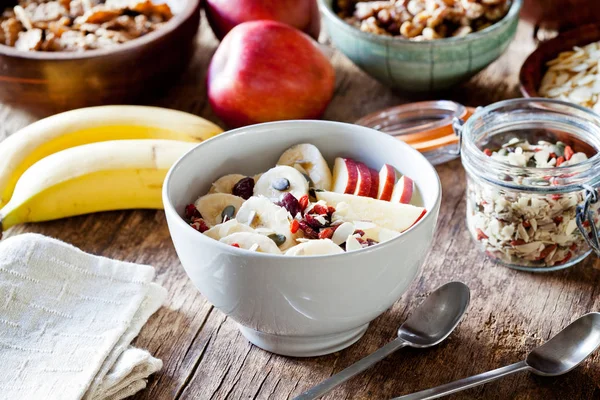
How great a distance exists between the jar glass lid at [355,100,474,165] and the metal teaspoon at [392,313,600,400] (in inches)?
17.6

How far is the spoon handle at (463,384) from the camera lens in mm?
913

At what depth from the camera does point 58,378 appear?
0.94m

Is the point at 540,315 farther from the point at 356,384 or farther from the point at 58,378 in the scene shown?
the point at 58,378

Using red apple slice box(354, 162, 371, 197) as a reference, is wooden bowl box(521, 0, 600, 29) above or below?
below

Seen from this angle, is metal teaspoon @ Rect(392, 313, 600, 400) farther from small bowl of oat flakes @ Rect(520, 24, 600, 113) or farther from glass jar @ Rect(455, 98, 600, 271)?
small bowl of oat flakes @ Rect(520, 24, 600, 113)

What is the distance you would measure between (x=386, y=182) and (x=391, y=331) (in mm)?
206

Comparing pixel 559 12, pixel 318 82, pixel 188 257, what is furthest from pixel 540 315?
pixel 559 12

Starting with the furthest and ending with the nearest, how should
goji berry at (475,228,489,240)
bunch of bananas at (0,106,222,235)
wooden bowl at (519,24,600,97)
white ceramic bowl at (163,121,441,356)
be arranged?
1. wooden bowl at (519,24,600,97)
2. bunch of bananas at (0,106,222,235)
3. goji berry at (475,228,489,240)
4. white ceramic bowl at (163,121,441,356)

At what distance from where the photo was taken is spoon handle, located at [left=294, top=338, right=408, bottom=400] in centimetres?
90

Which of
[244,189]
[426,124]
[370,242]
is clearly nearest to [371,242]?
[370,242]

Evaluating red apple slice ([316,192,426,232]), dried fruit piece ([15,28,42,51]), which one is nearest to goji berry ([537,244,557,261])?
red apple slice ([316,192,426,232])

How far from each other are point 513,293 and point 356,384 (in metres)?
0.31

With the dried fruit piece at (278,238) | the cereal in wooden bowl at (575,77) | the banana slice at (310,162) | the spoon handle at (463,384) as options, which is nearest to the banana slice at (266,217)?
the dried fruit piece at (278,238)

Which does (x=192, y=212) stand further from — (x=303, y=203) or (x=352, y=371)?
(x=352, y=371)
